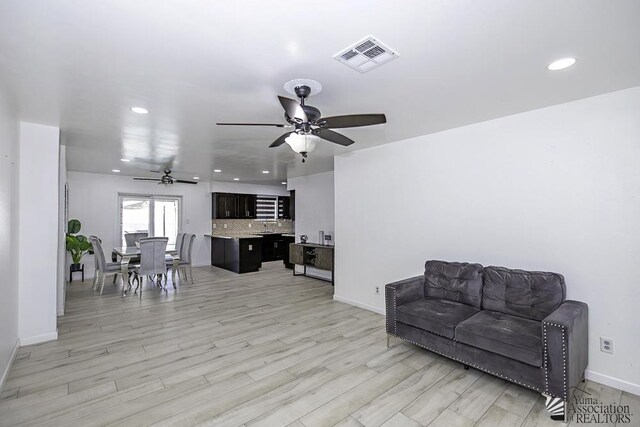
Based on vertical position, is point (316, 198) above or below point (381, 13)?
below

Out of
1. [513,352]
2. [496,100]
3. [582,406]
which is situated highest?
[496,100]

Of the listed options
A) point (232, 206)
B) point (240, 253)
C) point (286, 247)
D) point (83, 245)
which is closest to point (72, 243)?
point (83, 245)

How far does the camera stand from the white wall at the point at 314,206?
7.21 m

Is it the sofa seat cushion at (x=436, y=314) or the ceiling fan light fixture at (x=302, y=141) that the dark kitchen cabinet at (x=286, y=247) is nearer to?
the sofa seat cushion at (x=436, y=314)

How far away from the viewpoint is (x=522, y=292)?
2908mm

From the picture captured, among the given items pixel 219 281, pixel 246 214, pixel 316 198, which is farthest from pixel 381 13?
pixel 246 214

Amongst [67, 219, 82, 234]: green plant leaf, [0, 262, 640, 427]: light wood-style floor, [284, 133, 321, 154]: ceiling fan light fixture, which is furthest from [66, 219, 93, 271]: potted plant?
[284, 133, 321, 154]: ceiling fan light fixture

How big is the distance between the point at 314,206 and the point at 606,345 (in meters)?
5.69

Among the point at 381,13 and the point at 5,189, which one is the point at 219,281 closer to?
the point at 5,189

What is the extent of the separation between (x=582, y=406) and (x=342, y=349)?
2042 mm

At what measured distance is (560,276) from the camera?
2.82 m

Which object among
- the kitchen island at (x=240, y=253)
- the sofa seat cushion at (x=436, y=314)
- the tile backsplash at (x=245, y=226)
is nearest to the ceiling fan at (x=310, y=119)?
the sofa seat cushion at (x=436, y=314)

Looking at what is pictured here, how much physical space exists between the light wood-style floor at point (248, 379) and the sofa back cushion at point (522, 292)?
26.1 inches

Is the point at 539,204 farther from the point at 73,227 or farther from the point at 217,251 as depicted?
the point at 73,227
